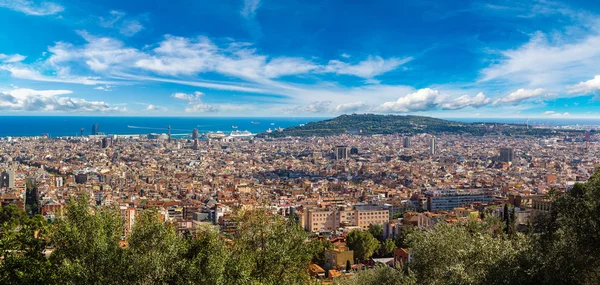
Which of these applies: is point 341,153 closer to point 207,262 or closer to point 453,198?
point 453,198

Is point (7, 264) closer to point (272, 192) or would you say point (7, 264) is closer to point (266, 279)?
point (266, 279)

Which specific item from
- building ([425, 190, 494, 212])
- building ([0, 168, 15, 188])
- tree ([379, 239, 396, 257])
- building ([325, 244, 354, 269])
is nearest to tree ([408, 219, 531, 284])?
building ([325, 244, 354, 269])

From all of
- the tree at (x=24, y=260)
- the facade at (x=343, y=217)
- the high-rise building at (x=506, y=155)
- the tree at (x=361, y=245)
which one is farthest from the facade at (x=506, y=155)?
the tree at (x=24, y=260)

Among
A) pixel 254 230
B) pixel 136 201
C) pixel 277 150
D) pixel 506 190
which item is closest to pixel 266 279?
pixel 254 230

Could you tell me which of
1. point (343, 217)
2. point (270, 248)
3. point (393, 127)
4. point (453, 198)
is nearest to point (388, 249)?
point (343, 217)

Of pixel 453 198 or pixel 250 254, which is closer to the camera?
pixel 250 254

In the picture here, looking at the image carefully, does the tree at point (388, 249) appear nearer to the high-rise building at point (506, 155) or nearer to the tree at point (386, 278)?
the tree at point (386, 278)
